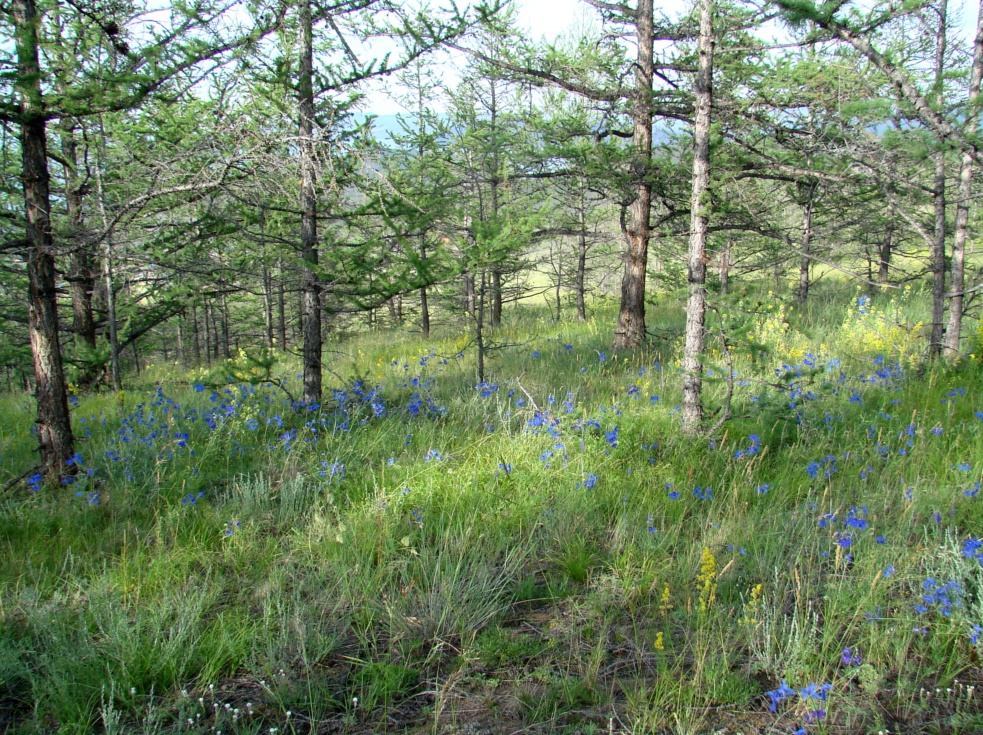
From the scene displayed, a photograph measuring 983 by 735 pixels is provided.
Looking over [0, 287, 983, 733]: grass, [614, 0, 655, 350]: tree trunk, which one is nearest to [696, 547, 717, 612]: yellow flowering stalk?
[0, 287, 983, 733]: grass

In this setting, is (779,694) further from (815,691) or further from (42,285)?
(42,285)

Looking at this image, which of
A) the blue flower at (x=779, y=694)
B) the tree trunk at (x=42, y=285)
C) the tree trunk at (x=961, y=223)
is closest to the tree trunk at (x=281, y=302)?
the tree trunk at (x=42, y=285)

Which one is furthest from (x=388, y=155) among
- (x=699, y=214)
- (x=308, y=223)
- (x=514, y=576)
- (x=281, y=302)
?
(x=281, y=302)

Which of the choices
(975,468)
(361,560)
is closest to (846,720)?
(361,560)

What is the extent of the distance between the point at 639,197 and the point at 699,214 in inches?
153

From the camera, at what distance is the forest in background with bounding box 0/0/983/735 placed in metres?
2.30

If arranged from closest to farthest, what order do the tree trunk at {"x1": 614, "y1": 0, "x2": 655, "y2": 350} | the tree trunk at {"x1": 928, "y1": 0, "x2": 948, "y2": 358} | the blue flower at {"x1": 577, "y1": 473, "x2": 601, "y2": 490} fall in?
1. the blue flower at {"x1": 577, "y1": 473, "x2": 601, "y2": 490}
2. the tree trunk at {"x1": 928, "y1": 0, "x2": 948, "y2": 358}
3. the tree trunk at {"x1": 614, "y1": 0, "x2": 655, "y2": 350}

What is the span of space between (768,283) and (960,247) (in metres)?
15.2

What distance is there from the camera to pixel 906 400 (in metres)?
5.10

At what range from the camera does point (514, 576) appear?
119 inches

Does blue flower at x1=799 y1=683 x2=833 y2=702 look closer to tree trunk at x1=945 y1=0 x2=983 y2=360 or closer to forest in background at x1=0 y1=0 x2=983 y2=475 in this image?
forest in background at x1=0 y1=0 x2=983 y2=475

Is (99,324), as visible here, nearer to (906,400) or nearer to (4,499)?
(4,499)

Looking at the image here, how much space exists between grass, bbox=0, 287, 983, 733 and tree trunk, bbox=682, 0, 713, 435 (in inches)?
11.3

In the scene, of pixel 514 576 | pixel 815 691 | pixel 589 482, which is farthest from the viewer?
pixel 589 482
